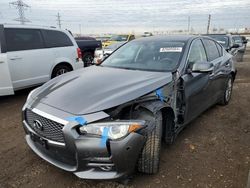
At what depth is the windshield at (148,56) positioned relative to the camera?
3.35m

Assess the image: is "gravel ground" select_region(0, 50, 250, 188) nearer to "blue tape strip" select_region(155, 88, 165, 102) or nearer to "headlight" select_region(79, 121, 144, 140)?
"headlight" select_region(79, 121, 144, 140)

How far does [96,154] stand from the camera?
7.02 feet

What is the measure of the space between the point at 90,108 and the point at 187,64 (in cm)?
173

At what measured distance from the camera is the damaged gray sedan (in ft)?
7.06

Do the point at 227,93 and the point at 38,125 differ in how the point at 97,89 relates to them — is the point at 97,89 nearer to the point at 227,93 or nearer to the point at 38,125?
the point at 38,125

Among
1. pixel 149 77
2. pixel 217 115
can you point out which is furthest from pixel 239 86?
pixel 149 77

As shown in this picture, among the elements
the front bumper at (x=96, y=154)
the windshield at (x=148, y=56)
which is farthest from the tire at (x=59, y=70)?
the front bumper at (x=96, y=154)

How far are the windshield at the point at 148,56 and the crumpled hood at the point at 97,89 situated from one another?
10.0 inches

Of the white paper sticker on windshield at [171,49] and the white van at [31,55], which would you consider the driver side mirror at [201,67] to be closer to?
the white paper sticker on windshield at [171,49]

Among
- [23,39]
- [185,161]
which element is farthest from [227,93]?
[23,39]

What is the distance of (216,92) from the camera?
4441 millimetres

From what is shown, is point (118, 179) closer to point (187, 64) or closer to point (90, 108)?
point (90, 108)

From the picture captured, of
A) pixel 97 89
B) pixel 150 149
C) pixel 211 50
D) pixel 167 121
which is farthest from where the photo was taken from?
pixel 211 50

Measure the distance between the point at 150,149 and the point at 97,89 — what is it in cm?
87
